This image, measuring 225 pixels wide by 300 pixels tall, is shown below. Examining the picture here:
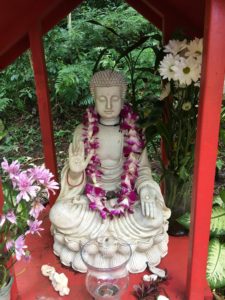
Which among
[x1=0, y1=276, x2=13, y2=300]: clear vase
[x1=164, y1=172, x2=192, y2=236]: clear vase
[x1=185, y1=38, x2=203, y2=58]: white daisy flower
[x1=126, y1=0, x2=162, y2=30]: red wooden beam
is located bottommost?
[x1=0, y1=276, x2=13, y2=300]: clear vase

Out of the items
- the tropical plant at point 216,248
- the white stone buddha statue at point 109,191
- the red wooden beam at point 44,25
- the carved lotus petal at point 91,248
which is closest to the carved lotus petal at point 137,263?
the white stone buddha statue at point 109,191

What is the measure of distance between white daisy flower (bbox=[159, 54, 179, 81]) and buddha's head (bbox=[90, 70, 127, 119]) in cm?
16

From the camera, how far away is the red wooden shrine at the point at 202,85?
106 cm

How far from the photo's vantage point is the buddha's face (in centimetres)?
146

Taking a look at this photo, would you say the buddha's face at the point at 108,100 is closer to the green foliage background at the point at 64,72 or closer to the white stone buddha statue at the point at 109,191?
the white stone buddha statue at the point at 109,191

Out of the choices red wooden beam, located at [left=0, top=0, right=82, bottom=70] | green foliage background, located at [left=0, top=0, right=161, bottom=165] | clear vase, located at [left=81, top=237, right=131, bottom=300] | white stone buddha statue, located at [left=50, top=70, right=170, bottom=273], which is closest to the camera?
clear vase, located at [left=81, top=237, right=131, bottom=300]

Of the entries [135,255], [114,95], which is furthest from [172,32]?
[135,255]

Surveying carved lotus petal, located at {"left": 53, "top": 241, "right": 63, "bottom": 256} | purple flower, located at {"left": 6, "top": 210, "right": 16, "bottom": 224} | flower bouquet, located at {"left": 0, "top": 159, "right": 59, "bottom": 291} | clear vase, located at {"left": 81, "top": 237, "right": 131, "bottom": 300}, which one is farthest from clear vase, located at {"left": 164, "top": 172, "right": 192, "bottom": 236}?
purple flower, located at {"left": 6, "top": 210, "right": 16, "bottom": 224}

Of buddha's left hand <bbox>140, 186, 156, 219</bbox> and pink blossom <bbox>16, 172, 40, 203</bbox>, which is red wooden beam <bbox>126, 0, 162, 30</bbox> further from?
pink blossom <bbox>16, 172, 40, 203</bbox>

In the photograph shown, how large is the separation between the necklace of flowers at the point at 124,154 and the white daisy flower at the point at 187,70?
0.24 metres

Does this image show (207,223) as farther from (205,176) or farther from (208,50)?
(208,50)

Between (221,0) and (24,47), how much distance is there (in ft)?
2.95

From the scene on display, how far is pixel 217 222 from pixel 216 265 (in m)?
0.21

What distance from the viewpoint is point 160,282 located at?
4.66 feet
